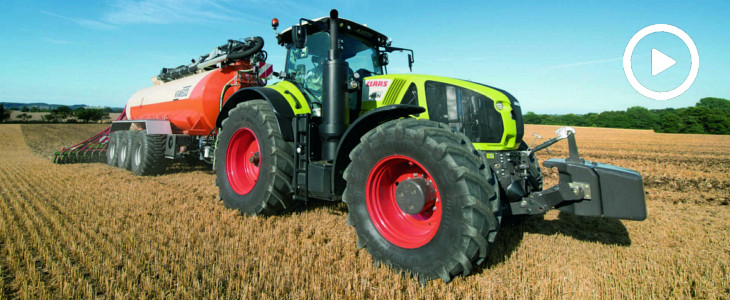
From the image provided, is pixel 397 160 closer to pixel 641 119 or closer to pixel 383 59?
pixel 383 59

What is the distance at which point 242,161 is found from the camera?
5633 millimetres

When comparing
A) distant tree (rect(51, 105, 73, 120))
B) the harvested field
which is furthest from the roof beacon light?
distant tree (rect(51, 105, 73, 120))

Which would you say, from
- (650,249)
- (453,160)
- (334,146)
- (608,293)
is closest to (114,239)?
(334,146)

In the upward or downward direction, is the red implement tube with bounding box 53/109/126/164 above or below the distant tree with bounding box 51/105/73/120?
below

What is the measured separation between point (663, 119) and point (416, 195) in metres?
54.9

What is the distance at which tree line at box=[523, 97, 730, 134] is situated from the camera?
42656 millimetres

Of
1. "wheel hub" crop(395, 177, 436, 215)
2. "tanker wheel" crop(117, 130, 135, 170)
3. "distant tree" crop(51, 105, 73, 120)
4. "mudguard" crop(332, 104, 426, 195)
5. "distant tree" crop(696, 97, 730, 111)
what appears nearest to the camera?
"wheel hub" crop(395, 177, 436, 215)

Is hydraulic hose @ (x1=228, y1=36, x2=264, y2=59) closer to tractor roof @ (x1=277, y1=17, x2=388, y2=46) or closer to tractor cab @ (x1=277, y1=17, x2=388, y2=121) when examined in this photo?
tractor roof @ (x1=277, y1=17, x2=388, y2=46)

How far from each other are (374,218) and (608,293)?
6.19 ft

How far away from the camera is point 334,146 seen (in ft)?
14.0

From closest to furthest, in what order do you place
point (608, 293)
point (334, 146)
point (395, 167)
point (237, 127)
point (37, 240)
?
point (608, 293), point (395, 167), point (37, 240), point (334, 146), point (237, 127)

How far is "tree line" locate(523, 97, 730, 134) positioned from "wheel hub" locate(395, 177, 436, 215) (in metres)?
51.9

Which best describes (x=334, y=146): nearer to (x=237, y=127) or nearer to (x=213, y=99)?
(x=237, y=127)

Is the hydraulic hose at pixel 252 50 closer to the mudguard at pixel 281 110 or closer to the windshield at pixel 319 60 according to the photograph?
the windshield at pixel 319 60
